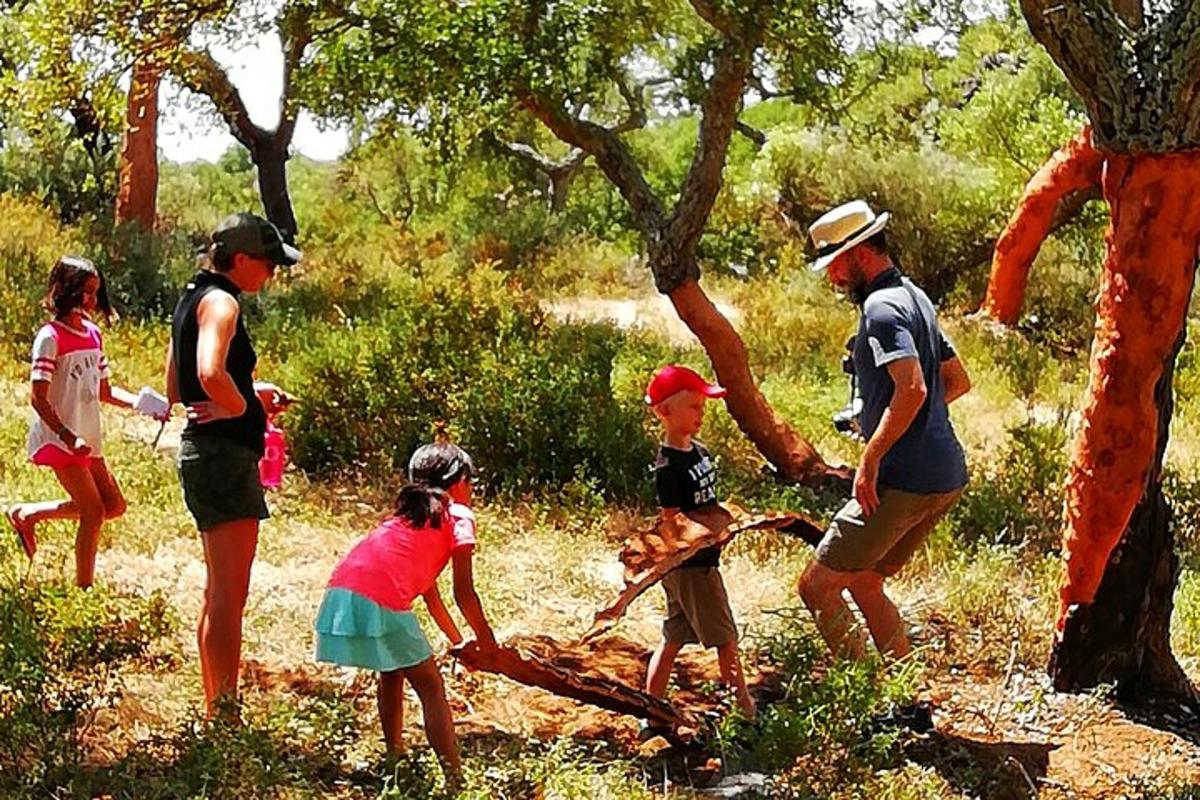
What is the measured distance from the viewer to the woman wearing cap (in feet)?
13.4

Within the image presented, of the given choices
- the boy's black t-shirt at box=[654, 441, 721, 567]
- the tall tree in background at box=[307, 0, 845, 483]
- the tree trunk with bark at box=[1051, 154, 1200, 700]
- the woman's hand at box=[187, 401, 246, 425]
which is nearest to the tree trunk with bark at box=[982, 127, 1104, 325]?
the tall tree in background at box=[307, 0, 845, 483]

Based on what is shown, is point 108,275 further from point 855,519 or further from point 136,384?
point 855,519

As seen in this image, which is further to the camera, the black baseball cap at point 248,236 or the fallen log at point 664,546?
the fallen log at point 664,546

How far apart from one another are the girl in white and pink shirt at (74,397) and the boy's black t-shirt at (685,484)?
7.26ft

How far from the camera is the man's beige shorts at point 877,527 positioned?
439cm

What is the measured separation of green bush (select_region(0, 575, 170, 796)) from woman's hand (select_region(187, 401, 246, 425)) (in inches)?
33.9

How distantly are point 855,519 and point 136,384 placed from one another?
691 centimetres

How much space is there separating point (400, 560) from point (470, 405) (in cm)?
435

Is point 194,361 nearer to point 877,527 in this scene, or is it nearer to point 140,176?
point 877,527

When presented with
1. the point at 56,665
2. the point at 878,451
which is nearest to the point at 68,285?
the point at 56,665

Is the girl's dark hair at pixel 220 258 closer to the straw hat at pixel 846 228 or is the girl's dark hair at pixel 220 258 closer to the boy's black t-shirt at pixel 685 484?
the boy's black t-shirt at pixel 685 484

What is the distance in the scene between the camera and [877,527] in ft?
14.5

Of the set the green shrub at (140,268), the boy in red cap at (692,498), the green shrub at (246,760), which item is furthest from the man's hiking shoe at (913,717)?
the green shrub at (140,268)

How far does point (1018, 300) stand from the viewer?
45.4 ft
